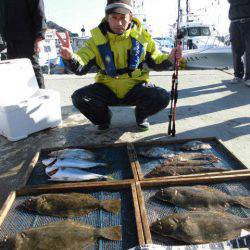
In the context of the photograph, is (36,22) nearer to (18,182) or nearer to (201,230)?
(18,182)

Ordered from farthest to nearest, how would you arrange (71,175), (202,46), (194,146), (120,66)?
(202,46)
(120,66)
(194,146)
(71,175)

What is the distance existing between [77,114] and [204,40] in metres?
18.5

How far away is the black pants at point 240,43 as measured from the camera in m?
6.78

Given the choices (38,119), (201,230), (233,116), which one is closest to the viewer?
(201,230)

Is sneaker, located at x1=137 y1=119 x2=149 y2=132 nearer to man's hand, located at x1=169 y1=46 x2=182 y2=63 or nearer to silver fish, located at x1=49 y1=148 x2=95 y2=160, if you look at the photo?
man's hand, located at x1=169 y1=46 x2=182 y2=63

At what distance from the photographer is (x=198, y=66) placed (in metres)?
19.6

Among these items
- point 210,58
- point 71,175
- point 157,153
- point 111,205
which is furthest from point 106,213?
point 210,58

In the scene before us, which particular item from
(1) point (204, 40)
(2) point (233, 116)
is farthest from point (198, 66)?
(2) point (233, 116)

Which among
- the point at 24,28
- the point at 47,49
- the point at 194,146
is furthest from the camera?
the point at 47,49

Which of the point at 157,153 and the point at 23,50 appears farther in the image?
the point at 23,50

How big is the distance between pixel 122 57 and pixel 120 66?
115 millimetres

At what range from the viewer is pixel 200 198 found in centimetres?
260

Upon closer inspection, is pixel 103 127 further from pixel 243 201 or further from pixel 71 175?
pixel 243 201

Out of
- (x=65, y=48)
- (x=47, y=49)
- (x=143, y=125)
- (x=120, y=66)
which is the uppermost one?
(x=65, y=48)
